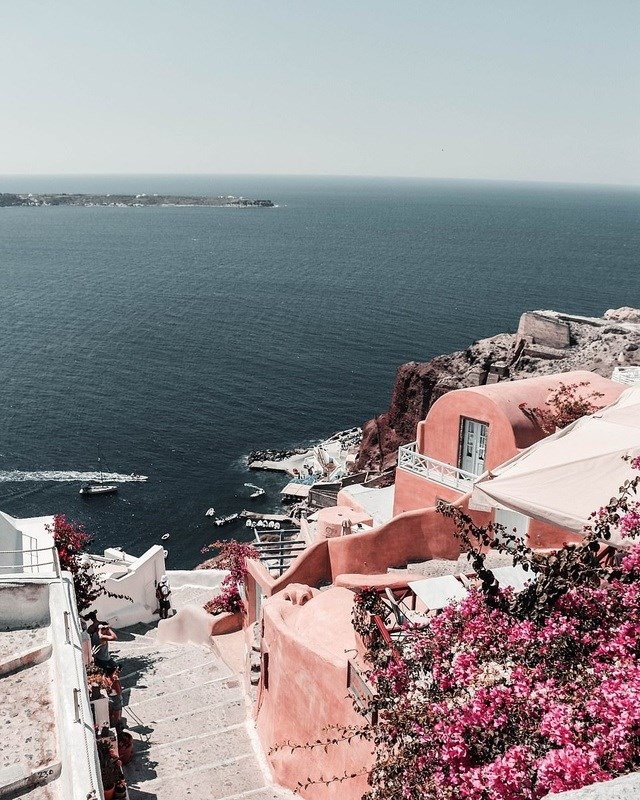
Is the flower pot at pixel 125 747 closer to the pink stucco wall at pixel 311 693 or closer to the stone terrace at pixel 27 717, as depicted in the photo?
Result: the pink stucco wall at pixel 311 693

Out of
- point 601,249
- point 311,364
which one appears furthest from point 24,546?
point 601,249

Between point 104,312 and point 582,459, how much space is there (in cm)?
10118

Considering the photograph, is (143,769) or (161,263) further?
(161,263)

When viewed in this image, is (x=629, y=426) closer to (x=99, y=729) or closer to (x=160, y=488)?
(x=99, y=729)

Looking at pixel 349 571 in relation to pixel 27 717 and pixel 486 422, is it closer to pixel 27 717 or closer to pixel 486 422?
pixel 486 422

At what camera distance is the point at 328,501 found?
46.0 metres

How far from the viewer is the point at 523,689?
248 inches

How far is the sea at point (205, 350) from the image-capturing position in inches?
2050

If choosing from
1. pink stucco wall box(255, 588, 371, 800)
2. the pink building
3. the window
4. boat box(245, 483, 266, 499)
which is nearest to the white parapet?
the pink building

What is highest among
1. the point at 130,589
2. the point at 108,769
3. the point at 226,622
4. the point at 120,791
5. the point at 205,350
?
the point at 108,769

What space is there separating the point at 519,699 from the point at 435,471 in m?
11.5

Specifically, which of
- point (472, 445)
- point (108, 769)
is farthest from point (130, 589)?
point (108, 769)

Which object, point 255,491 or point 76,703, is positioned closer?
point 76,703

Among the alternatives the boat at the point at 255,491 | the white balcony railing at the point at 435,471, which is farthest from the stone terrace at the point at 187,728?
the boat at the point at 255,491
